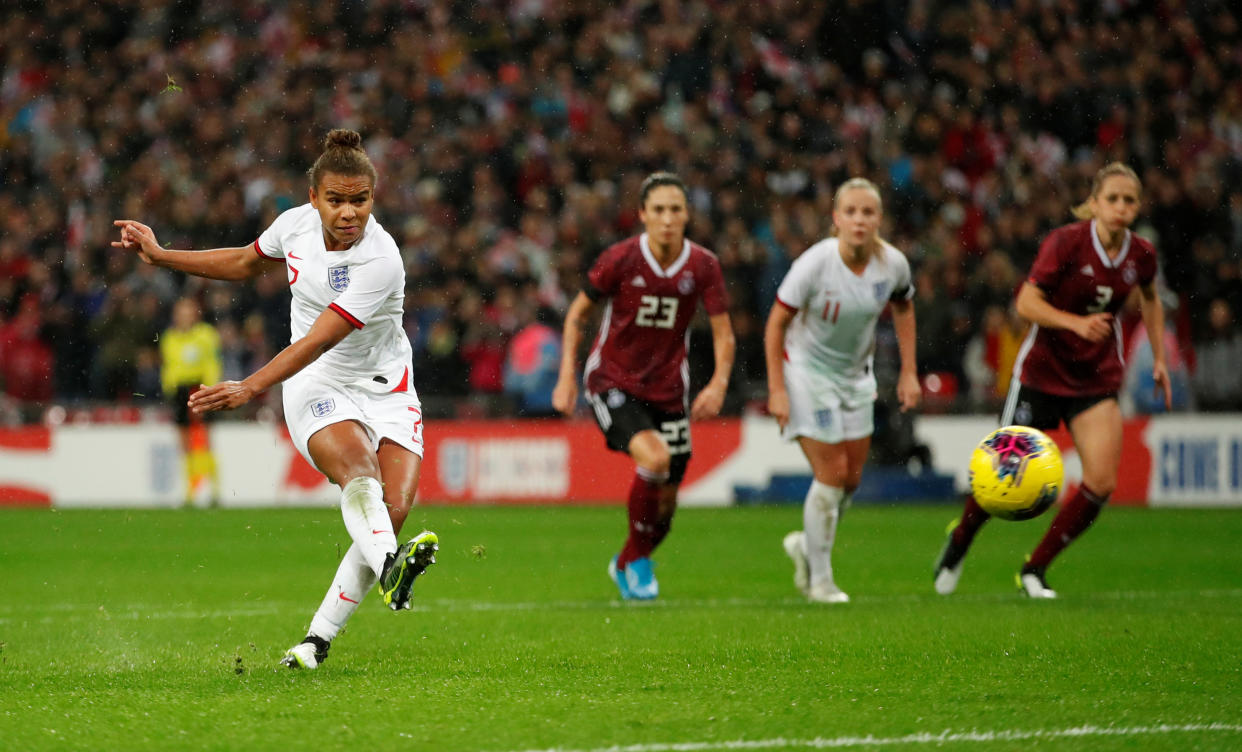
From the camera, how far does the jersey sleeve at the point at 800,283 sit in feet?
29.7

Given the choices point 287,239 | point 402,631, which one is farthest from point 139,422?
point 287,239

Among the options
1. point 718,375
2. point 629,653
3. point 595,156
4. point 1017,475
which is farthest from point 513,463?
point 629,653

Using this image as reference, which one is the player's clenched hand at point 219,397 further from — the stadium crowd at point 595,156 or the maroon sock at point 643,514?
the stadium crowd at point 595,156

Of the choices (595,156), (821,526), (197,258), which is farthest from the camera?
(595,156)

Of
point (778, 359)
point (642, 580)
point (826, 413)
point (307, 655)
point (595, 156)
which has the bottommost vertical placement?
point (642, 580)

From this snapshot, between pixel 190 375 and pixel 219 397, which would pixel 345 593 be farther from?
pixel 190 375

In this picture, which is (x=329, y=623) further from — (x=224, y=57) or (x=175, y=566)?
(x=224, y=57)

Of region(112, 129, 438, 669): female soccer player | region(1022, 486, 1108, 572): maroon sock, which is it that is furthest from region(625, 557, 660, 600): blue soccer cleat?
region(112, 129, 438, 669): female soccer player

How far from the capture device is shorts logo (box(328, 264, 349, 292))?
621 centimetres

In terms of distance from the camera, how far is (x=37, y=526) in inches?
577

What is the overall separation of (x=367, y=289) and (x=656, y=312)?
350cm

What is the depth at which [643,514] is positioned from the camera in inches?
364

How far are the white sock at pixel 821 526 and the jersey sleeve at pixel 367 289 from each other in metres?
3.63

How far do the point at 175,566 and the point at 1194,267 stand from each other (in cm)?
1078
